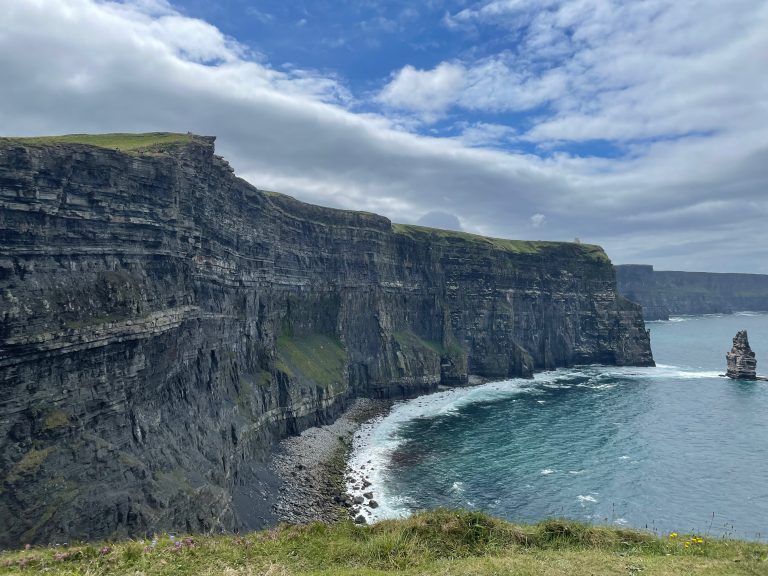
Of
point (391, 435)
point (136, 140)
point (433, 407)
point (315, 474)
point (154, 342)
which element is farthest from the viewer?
point (433, 407)

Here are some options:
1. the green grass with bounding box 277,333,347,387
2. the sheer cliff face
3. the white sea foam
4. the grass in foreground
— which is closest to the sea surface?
the white sea foam

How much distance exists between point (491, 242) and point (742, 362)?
2907 inches

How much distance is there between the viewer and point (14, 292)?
31453 mm

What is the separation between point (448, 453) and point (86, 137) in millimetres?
66878

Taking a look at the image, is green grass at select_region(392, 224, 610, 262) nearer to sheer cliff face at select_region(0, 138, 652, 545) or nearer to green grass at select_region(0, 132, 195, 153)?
sheer cliff face at select_region(0, 138, 652, 545)

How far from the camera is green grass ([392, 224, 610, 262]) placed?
129 m

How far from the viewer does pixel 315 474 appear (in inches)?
2296

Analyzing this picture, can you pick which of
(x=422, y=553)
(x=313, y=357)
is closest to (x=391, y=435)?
(x=313, y=357)

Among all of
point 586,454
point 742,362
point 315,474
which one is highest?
point 742,362

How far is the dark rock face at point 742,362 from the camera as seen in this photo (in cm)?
11664

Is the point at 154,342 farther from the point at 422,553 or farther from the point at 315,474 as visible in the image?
the point at 422,553

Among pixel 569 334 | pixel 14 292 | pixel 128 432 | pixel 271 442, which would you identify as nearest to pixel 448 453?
pixel 271 442

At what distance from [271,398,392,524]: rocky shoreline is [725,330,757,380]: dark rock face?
4125 inches

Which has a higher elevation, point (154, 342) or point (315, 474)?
point (154, 342)
